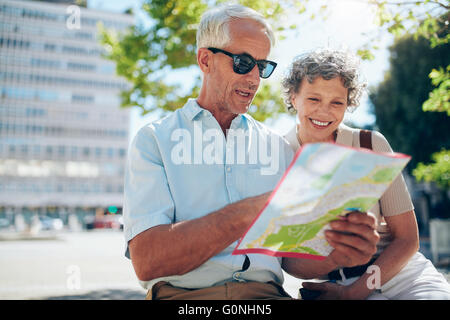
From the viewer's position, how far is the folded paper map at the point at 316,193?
1162mm

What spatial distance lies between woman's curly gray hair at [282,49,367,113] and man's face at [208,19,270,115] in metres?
0.23

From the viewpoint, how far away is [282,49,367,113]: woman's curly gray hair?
2.15 meters

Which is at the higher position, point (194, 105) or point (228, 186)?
point (194, 105)

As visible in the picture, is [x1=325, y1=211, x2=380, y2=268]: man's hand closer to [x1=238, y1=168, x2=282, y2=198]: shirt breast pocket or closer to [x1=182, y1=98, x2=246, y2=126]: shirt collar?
[x1=238, y1=168, x2=282, y2=198]: shirt breast pocket

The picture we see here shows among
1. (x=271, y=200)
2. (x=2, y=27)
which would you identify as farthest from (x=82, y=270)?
(x=2, y=27)

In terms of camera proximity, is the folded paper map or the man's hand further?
the man's hand

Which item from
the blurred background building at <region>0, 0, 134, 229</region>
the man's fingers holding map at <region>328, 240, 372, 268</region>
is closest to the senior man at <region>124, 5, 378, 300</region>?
the man's fingers holding map at <region>328, 240, 372, 268</region>

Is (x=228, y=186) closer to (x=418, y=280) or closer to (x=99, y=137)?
(x=418, y=280)

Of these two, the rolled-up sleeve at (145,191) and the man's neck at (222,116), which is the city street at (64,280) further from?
the man's neck at (222,116)

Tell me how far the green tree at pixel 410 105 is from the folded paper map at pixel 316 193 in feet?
66.5

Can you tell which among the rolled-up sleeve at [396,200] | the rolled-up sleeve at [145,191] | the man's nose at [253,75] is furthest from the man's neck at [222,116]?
the rolled-up sleeve at [396,200]

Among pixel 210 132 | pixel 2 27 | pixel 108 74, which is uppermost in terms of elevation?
pixel 2 27

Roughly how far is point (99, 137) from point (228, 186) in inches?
2422

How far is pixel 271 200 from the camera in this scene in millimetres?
1281
